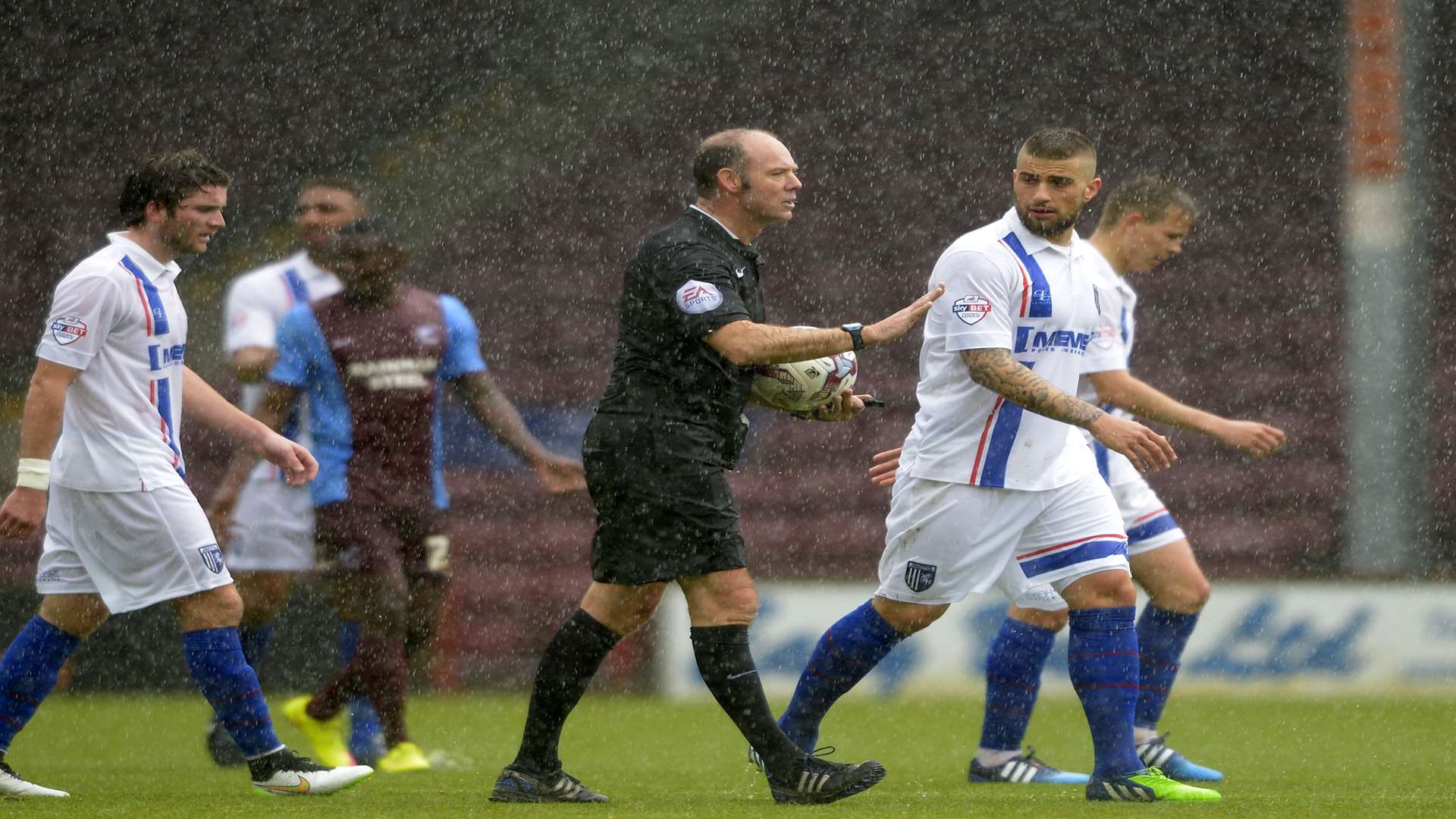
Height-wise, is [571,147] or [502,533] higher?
[571,147]

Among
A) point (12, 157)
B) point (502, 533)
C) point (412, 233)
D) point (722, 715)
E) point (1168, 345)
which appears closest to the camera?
point (722, 715)

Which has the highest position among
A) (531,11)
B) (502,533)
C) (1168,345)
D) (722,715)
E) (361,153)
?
(531,11)

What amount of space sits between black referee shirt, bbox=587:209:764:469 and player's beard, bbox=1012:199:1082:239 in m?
0.83

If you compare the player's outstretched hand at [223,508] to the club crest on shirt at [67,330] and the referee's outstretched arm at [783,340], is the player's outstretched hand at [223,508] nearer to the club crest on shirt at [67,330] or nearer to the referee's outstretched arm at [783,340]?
the club crest on shirt at [67,330]

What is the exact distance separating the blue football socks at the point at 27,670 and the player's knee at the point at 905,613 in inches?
85.9

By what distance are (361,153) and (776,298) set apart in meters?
3.75

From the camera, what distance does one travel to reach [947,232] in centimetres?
1572

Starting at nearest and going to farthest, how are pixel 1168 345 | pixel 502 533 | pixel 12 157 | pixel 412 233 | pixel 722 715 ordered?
1. pixel 722 715
2. pixel 502 533
3. pixel 1168 345
4. pixel 412 233
5. pixel 12 157

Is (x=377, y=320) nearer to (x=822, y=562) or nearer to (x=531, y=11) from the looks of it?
(x=822, y=562)

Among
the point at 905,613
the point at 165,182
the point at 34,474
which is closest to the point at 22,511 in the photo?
the point at 34,474

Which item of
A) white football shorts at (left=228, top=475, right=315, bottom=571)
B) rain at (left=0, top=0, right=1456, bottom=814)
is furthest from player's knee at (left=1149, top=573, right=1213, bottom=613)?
rain at (left=0, top=0, right=1456, bottom=814)

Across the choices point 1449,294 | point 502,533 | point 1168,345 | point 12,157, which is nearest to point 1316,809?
point 502,533

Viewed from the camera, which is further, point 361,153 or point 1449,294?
point 361,153

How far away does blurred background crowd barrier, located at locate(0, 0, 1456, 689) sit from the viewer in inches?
548
